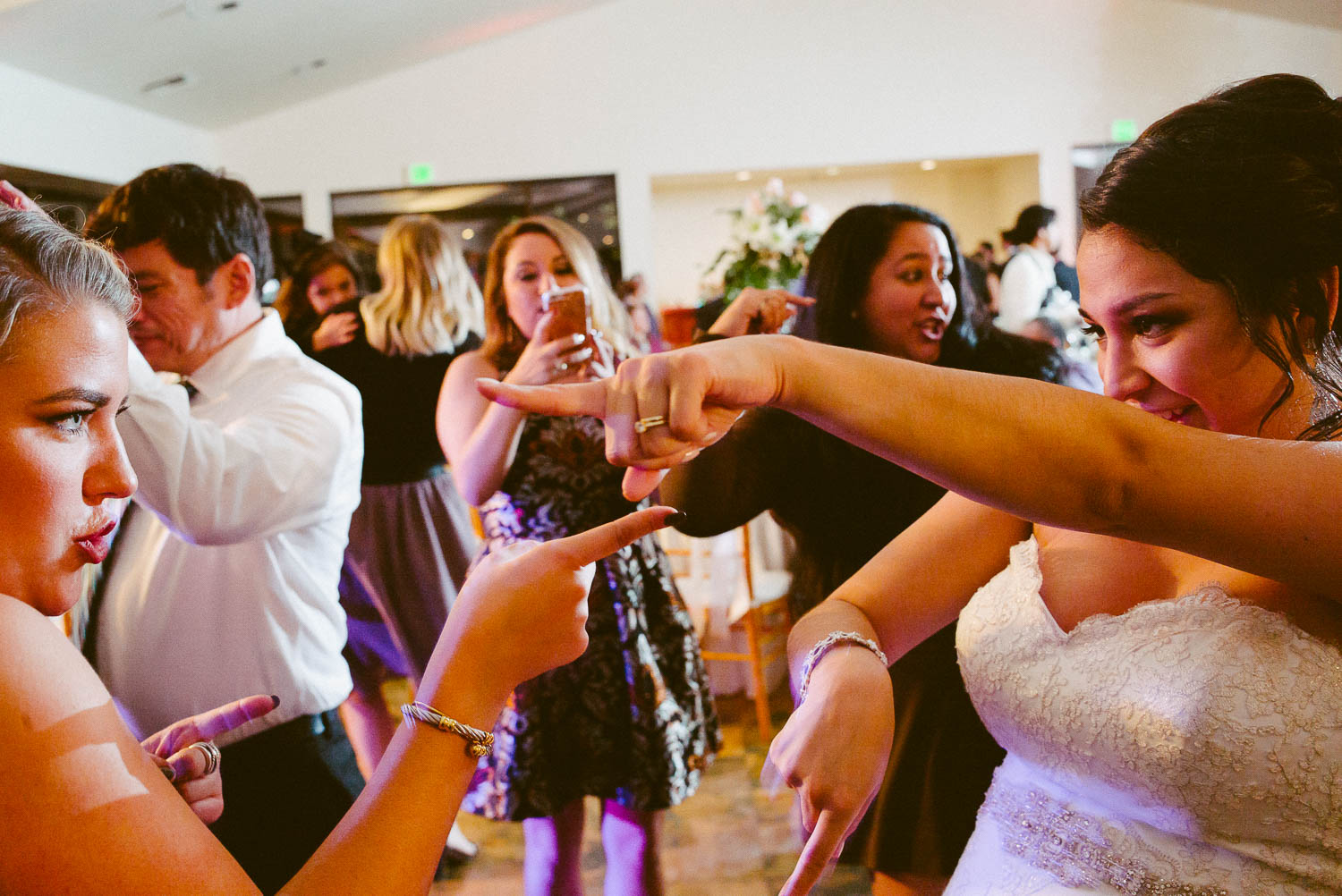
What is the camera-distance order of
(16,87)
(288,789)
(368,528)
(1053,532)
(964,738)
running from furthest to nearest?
(16,87) < (368,528) < (964,738) < (288,789) < (1053,532)

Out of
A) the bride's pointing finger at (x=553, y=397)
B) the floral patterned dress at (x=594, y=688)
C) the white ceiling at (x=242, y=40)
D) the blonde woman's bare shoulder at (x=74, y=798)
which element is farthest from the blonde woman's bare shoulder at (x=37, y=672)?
the white ceiling at (x=242, y=40)

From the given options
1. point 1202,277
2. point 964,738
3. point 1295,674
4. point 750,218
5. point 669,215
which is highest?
point 669,215

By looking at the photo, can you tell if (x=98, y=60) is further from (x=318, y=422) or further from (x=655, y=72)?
(x=318, y=422)

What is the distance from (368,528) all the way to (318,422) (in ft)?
4.27

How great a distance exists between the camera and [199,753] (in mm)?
958

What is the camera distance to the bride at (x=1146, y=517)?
2.46 feet

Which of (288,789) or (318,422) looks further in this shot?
(318,422)

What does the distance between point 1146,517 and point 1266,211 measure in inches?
14.9

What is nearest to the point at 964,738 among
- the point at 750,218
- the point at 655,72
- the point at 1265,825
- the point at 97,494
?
the point at 1265,825

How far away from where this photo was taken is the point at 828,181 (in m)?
8.37

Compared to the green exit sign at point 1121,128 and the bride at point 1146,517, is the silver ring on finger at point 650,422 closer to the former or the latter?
the bride at point 1146,517

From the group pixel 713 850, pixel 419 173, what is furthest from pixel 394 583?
pixel 419 173

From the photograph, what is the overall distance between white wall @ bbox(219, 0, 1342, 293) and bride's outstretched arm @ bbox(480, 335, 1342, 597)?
7042 millimetres

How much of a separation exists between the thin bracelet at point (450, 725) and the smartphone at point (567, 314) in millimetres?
993
